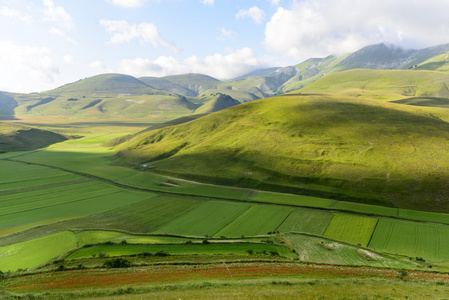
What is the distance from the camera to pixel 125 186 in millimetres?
101562

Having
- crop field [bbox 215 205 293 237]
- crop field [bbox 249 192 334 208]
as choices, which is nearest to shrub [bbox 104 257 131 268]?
crop field [bbox 215 205 293 237]

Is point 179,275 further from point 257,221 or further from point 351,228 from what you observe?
point 351,228

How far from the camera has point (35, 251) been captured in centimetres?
4872

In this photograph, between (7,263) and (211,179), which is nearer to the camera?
(7,263)

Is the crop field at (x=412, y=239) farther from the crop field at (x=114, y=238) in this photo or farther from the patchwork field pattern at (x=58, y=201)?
the patchwork field pattern at (x=58, y=201)

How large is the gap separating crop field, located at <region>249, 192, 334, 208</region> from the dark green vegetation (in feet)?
2.22

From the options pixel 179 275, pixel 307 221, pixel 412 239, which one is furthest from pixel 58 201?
pixel 412 239

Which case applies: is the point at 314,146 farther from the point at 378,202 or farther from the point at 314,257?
the point at 314,257

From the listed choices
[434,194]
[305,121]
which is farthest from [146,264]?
[305,121]

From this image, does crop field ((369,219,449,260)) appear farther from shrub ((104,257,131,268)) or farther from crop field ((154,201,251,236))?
shrub ((104,257,131,268))

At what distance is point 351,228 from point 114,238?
55.1 meters

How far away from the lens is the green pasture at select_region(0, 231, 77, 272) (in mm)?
43588

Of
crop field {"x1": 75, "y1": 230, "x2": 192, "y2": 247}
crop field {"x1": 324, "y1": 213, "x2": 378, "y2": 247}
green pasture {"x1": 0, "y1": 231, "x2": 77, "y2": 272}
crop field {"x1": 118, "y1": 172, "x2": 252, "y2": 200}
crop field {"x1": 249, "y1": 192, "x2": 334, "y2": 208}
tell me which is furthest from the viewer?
crop field {"x1": 118, "y1": 172, "x2": 252, "y2": 200}

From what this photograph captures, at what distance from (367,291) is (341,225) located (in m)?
34.1
